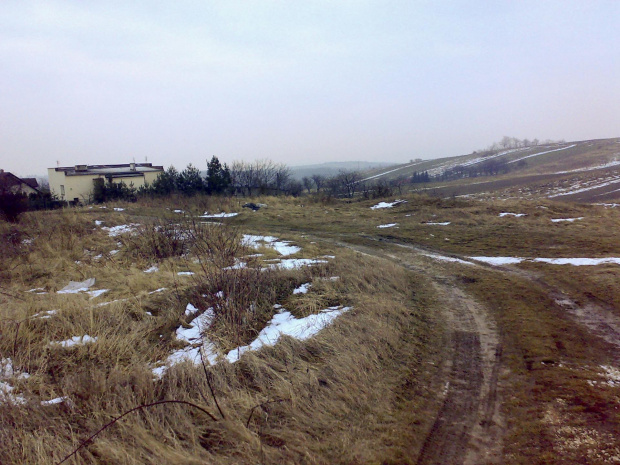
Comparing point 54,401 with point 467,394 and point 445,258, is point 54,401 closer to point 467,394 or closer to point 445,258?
point 467,394

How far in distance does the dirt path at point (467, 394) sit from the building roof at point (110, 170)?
47780 mm

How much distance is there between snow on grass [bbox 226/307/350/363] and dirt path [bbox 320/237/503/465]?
5.08ft

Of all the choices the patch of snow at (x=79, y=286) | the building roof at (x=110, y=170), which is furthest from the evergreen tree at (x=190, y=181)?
the patch of snow at (x=79, y=286)

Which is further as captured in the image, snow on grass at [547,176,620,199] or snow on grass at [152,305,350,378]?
snow on grass at [547,176,620,199]

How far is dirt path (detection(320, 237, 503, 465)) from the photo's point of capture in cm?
246

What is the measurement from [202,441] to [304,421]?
76 centimetres

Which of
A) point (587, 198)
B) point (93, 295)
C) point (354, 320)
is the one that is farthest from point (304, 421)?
point (587, 198)

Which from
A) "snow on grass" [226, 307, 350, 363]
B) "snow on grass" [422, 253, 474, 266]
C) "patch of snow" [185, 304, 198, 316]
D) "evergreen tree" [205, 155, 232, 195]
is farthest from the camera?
"evergreen tree" [205, 155, 232, 195]

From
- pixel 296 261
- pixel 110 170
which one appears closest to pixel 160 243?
pixel 296 261

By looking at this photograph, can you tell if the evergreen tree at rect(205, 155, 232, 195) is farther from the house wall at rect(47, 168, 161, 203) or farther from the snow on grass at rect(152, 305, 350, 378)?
the snow on grass at rect(152, 305, 350, 378)

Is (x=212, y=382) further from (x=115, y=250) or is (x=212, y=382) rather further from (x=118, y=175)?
(x=118, y=175)

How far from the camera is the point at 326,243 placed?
11.8 meters

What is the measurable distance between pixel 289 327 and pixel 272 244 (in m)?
6.92

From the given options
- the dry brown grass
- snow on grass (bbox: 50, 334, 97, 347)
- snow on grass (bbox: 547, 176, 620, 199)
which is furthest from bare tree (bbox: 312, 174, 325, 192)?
snow on grass (bbox: 50, 334, 97, 347)
